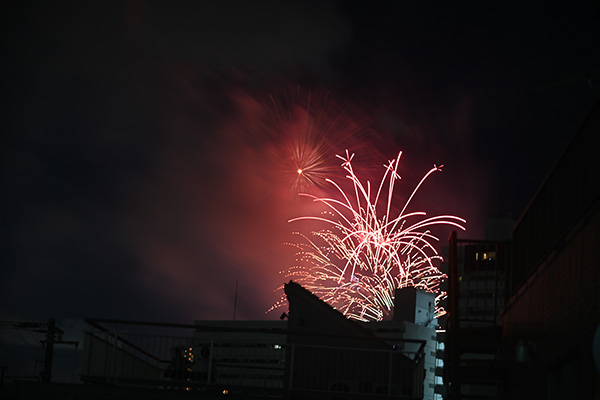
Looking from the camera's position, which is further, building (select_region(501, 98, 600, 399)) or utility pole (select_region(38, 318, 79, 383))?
utility pole (select_region(38, 318, 79, 383))

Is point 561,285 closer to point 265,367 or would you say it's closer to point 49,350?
point 265,367

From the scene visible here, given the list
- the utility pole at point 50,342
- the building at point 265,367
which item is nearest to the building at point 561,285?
the building at point 265,367

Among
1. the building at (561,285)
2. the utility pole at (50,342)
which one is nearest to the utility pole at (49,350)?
the utility pole at (50,342)

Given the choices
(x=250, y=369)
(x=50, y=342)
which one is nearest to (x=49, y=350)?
(x=50, y=342)

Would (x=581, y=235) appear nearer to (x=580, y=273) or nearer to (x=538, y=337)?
(x=580, y=273)

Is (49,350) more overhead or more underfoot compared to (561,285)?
more underfoot

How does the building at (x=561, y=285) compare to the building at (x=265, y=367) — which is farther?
the building at (x=265, y=367)

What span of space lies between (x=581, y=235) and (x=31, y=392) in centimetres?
1010

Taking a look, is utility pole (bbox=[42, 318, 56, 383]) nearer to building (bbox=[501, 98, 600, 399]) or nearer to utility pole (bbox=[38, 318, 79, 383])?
utility pole (bbox=[38, 318, 79, 383])

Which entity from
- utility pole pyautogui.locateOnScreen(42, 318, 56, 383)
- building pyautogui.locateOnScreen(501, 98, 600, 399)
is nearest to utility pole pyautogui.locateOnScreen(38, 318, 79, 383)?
utility pole pyautogui.locateOnScreen(42, 318, 56, 383)

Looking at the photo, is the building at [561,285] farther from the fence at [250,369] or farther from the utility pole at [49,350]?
the utility pole at [49,350]

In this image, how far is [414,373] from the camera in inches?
552

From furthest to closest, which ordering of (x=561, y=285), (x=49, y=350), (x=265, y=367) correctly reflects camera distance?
(x=49, y=350) → (x=265, y=367) → (x=561, y=285)

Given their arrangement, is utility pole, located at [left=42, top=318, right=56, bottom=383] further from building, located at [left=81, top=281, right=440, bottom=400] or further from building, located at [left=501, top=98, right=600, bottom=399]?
building, located at [left=501, top=98, right=600, bottom=399]
